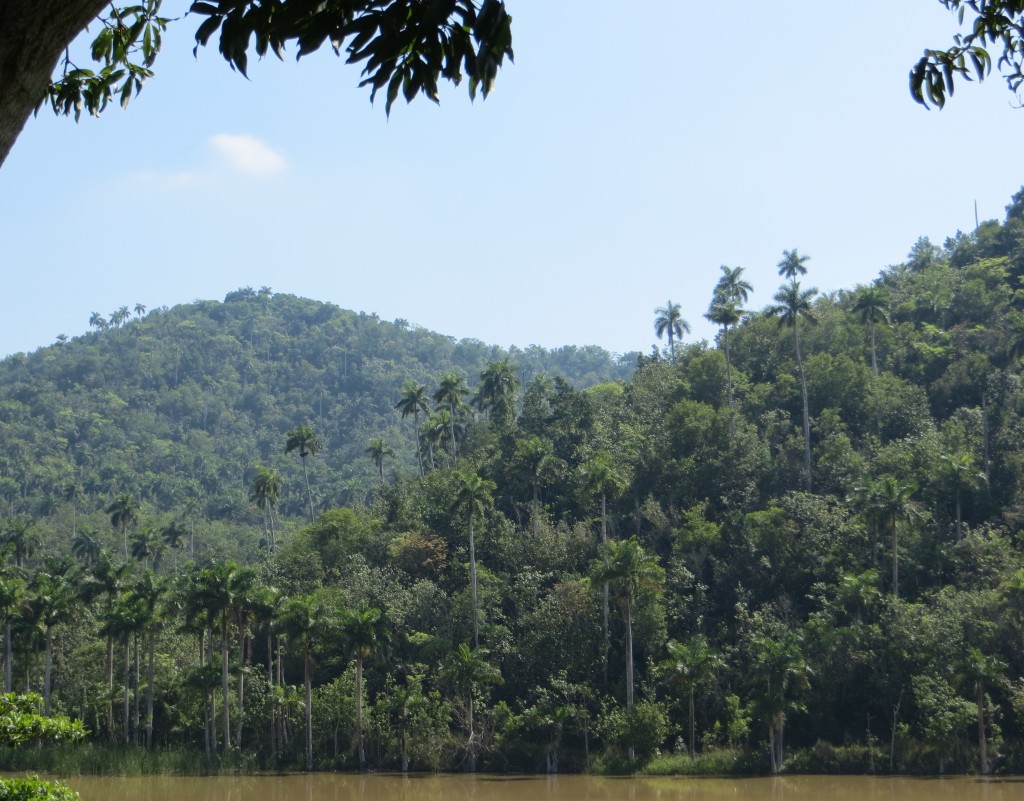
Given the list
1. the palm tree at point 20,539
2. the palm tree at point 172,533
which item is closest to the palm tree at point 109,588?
the palm tree at point 20,539

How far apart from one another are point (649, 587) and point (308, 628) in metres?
17.2

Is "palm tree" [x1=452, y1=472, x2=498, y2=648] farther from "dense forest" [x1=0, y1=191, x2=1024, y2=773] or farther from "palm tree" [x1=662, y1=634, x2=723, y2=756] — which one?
"palm tree" [x1=662, y1=634, x2=723, y2=756]

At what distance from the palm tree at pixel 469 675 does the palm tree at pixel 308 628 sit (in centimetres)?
638

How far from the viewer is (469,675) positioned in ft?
187

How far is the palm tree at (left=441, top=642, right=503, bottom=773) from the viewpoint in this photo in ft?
187

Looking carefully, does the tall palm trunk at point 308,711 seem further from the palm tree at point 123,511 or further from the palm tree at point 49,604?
the palm tree at point 123,511

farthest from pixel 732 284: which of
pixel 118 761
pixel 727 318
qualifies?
pixel 118 761

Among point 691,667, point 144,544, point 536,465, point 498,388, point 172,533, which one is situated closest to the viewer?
point 691,667

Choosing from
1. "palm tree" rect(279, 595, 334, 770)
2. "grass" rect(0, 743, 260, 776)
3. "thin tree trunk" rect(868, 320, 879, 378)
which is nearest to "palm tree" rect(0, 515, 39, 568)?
"grass" rect(0, 743, 260, 776)

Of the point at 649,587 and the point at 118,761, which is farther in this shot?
the point at 649,587

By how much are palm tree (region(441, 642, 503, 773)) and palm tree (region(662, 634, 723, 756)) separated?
889cm

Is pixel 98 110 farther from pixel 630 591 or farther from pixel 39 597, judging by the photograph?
pixel 39 597

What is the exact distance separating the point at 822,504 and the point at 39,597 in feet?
141

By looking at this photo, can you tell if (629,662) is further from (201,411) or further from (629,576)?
(201,411)
